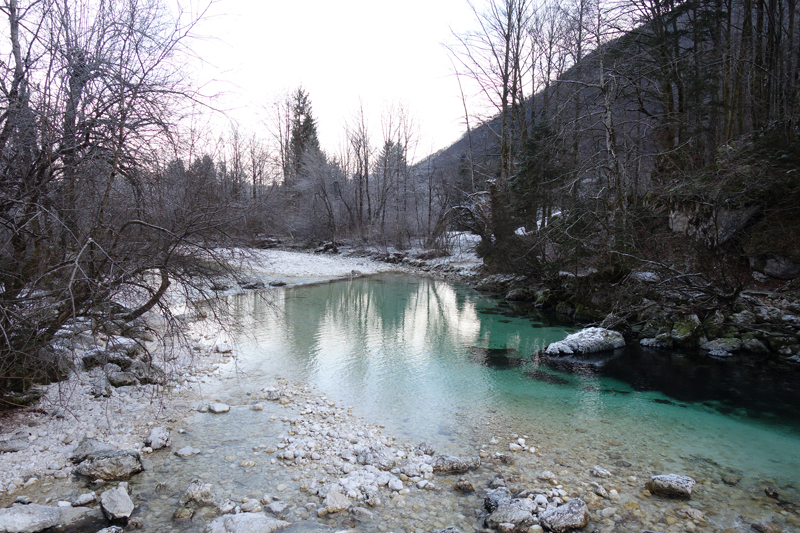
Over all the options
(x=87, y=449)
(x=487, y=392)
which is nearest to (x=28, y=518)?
(x=87, y=449)

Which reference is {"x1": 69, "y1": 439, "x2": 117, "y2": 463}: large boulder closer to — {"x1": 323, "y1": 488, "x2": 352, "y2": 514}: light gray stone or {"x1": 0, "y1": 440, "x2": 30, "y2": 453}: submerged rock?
{"x1": 0, "y1": 440, "x2": 30, "y2": 453}: submerged rock

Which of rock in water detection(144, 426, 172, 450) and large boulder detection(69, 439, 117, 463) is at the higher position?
large boulder detection(69, 439, 117, 463)

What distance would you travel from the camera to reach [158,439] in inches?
182

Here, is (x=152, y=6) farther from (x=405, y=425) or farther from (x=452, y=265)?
(x=452, y=265)

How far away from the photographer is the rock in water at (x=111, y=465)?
3889mm

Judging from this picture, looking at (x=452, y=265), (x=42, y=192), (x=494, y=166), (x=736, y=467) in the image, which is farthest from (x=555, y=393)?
→ (x=494, y=166)

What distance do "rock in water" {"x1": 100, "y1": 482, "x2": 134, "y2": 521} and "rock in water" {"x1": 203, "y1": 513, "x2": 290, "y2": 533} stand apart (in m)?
0.71

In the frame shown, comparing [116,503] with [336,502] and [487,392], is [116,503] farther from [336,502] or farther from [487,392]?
[487,392]

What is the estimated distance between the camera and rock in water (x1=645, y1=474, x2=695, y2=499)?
13.3ft

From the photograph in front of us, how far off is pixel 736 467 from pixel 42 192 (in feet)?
25.9

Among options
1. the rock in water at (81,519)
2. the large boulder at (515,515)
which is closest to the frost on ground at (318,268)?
the rock in water at (81,519)

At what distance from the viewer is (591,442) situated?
17.2 ft

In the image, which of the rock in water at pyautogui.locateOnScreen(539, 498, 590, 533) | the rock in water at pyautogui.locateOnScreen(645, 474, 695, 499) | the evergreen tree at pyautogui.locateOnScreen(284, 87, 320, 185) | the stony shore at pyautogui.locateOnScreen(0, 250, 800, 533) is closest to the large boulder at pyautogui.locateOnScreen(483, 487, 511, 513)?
the stony shore at pyautogui.locateOnScreen(0, 250, 800, 533)

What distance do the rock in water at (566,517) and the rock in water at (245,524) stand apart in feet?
7.26
